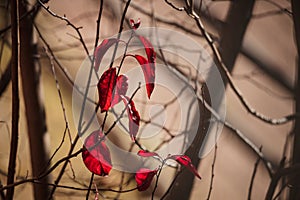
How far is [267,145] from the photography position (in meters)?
1.24

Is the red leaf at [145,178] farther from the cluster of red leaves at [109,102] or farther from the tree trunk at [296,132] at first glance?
the tree trunk at [296,132]

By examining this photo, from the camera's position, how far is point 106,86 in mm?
722

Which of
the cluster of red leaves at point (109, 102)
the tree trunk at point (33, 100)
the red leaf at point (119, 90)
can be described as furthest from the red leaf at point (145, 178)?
the tree trunk at point (33, 100)

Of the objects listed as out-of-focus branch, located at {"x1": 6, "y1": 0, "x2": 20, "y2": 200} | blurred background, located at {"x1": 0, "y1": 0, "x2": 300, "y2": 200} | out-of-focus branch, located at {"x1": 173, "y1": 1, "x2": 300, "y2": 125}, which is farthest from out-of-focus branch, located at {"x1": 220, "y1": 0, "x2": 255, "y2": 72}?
out-of-focus branch, located at {"x1": 6, "y1": 0, "x2": 20, "y2": 200}

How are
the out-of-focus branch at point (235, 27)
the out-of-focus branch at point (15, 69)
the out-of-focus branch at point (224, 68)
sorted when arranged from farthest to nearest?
1. the out-of-focus branch at point (235, 27)
2. the out-of-focus branch at point (224, 68)
3. the out-of-focus branch at point (15, 69)

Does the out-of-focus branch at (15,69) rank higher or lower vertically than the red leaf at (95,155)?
higher

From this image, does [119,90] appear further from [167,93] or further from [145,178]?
[167,93]

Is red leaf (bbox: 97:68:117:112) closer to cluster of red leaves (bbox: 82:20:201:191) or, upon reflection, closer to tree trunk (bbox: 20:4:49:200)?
cluster of red leaves (bbox: 82:20:201:191)

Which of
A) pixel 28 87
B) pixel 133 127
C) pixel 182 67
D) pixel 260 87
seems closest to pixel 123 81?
pixel 133 127

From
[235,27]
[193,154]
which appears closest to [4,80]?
[193,154]

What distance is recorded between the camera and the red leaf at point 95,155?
729 mm

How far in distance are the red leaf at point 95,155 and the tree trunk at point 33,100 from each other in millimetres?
238

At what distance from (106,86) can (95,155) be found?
→ 121 millimetres

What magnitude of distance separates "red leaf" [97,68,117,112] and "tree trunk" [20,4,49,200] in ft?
0.90
